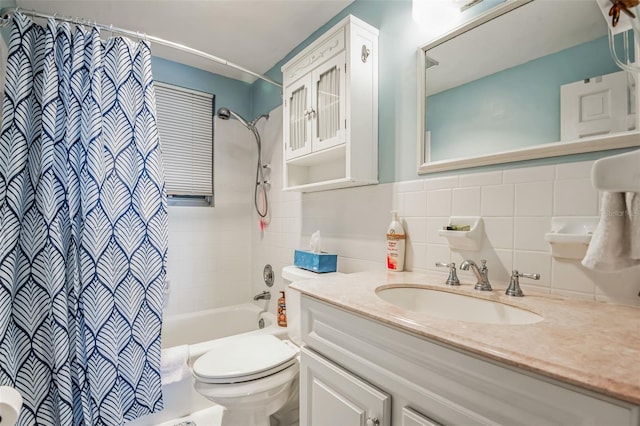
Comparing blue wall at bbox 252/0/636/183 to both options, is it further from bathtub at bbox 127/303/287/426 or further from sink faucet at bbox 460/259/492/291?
bathtub at bbox 127/303/287/426

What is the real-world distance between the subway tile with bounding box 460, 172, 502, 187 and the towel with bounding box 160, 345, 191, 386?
5.19ft

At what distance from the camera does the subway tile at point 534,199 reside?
3.09 feet

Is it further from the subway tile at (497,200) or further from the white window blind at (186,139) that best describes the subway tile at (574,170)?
the white window blind at (186,139)

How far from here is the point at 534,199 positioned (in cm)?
97

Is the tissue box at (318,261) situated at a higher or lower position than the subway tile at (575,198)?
lower

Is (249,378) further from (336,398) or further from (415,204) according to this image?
(415,204)

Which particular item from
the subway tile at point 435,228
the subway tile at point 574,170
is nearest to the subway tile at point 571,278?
the subway tile at point 574,170

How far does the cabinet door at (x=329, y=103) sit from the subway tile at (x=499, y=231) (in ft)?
2.39

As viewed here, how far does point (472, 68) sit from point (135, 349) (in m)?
1.90

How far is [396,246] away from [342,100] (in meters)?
0.74

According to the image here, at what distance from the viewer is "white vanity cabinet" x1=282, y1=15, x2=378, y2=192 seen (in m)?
1.41

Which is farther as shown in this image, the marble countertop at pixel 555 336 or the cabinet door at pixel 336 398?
the cabinet door at pixel 336 398

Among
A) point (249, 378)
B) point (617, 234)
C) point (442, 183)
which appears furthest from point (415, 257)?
point (249, 378)

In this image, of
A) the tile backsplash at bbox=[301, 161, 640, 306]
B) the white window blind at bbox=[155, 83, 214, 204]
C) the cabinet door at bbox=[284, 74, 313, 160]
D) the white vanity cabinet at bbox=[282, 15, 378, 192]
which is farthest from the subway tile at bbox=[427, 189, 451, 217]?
the white window blind at bbox=[155, 83, 214, 204]
